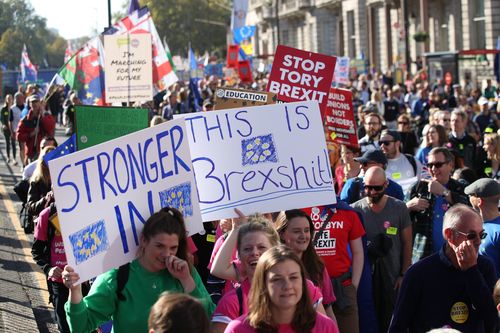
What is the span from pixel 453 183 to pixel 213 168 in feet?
8.41

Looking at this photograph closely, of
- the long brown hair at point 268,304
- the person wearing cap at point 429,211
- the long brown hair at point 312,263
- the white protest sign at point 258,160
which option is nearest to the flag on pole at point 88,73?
the person wearing cap at point 429,211

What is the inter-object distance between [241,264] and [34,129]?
49.5 feet

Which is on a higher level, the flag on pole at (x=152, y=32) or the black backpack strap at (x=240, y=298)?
the flag on pole at (x=152, y=32)

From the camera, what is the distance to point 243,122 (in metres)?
6.86

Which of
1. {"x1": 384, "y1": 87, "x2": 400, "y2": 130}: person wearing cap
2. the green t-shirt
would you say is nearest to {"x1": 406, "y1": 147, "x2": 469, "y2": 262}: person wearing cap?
the green t-shirt

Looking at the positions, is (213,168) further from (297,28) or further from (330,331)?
(297,28)

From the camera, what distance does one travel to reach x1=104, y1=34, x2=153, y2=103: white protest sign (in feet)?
52.3

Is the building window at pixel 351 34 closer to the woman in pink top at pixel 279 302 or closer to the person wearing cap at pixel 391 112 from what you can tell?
the person wearing cap at pixel 391 112

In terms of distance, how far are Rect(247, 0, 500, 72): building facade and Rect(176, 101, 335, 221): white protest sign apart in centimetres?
3141

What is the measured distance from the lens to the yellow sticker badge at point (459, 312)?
5.50 metres

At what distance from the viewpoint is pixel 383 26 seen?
206 ft

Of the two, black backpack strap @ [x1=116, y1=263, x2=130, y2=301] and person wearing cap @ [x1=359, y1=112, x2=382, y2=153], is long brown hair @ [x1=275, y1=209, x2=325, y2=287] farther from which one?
person wearing cap @ [x1=359, y1=112, x2=382, y2=153]

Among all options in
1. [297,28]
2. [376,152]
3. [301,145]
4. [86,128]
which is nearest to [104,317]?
[301,145]

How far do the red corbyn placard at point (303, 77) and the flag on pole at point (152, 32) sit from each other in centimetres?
782
